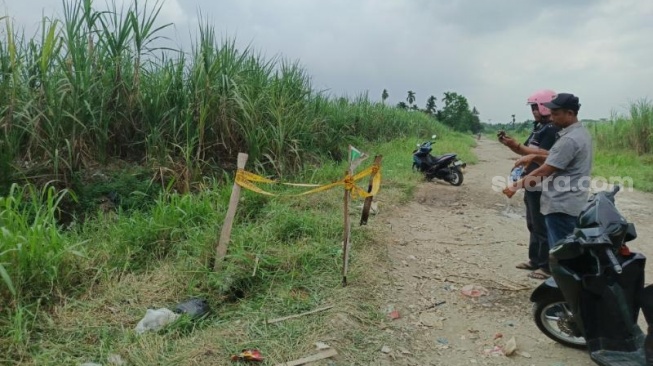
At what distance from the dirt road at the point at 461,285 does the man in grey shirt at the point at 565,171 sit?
0.67 m

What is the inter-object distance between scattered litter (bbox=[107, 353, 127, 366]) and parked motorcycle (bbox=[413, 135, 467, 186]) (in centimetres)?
702

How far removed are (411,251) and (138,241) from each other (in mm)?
2450

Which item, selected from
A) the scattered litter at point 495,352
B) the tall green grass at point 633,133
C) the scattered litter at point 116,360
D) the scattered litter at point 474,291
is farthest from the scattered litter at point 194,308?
the tall green grass at point 633,133

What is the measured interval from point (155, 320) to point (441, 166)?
674 cm

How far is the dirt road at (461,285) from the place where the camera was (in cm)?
270

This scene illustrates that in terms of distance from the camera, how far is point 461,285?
367 centimetres

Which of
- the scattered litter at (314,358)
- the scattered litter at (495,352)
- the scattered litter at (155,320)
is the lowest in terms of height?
the scattered litter at (495,352)

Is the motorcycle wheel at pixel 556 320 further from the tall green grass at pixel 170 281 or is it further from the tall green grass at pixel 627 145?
the tall green grass at pixel 627 145

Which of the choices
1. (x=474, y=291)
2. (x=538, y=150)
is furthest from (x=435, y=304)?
(x=538, y=150)

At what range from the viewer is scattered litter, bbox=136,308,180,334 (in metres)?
2.59

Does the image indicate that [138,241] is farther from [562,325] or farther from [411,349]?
[562,325]

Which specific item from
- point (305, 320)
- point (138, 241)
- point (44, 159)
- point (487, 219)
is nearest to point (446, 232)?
point (487, 219)

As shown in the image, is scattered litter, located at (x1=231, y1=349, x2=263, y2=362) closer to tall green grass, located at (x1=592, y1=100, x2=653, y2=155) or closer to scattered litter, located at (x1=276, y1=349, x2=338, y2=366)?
scattered litter, located at (x1=276, y1=349, x2=338, y2=366)

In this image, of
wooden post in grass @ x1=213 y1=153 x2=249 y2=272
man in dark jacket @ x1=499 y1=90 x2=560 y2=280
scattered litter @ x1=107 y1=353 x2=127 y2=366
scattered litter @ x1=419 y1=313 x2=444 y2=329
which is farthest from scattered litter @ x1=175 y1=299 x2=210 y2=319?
man in dark jacket @ x1=499 y1=90 x2=560 y2=280
